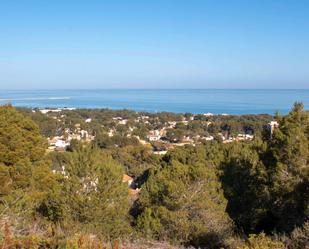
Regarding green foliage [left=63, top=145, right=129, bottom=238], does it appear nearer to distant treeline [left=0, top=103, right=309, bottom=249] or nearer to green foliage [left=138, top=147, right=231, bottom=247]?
distant treeline [left=0, top=103, right=309, bottom=249]

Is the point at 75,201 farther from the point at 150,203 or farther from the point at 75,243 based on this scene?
the point at 75,243

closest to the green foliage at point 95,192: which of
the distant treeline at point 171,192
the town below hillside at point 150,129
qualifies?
the distant treeline at point 171,192

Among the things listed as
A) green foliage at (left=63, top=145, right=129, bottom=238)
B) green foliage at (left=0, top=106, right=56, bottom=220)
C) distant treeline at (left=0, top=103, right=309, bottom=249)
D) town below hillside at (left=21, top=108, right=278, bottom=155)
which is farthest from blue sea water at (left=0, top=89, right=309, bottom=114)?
green foliage at (left=63, top=145, right=129, bottom=238)

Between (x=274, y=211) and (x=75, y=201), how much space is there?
576 cm

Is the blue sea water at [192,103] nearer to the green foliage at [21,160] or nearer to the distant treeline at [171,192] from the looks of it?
the distant treeline at [171,192]

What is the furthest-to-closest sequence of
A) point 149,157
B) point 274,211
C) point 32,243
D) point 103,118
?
1. point 103,118
2. point 149,157
3. point 274,211
4. point 32,243

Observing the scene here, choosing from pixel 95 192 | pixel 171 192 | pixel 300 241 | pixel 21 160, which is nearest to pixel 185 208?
pixel 171 192

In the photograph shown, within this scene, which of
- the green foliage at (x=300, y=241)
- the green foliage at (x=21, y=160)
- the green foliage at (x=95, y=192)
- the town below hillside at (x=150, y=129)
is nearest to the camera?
the green foliage at (x=300, y=241)

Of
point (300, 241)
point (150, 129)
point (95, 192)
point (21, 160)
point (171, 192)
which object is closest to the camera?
point (300, 241)

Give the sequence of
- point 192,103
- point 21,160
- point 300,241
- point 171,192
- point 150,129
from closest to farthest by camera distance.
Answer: point 300,241
point 171,192
point 21,160
point 150,129
point 192,103

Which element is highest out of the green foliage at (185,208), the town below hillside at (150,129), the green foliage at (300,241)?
the green foliage at (300,241)

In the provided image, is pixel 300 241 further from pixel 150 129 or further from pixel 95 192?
pixel 150 129

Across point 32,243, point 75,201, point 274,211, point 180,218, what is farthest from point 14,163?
point 32,243

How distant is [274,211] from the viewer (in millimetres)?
11273
